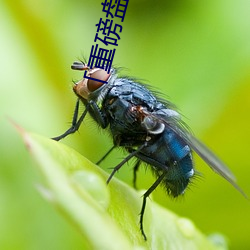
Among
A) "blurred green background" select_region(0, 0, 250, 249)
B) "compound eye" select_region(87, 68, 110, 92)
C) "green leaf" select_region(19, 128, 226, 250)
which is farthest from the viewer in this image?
"blurred green background" select_region(0, 0, 250, 249)

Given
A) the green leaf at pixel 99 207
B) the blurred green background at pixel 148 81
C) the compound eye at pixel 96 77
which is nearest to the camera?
the green leaf at pixel 99 207

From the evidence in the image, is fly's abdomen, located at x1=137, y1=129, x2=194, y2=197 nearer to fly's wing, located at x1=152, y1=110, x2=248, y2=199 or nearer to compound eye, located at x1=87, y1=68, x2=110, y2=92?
fly's wing, located at x1=152, y1=110, x2=248, y2=199

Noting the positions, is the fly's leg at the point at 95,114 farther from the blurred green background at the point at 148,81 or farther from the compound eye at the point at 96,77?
the blurred green background at the point at 148,81

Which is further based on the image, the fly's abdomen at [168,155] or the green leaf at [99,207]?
the fly's abdomen at [168,155]

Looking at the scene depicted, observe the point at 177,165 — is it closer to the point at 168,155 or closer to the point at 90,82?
the point at 168,155

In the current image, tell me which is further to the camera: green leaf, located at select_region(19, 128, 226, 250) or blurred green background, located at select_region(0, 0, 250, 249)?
blurred green background, located at select_region(0, 0, 250, 249)

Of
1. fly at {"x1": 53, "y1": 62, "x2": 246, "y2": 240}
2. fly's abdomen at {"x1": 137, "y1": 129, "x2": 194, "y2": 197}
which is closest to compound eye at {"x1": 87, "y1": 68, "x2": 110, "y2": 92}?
fly at {"x1": 53, "y1": 62, "x2": 246, "y2": 240}

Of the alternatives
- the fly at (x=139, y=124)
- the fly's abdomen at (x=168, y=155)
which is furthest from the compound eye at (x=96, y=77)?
the fly's abdomen at (x=168, y=155)

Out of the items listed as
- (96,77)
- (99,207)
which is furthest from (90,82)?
(99,207)
